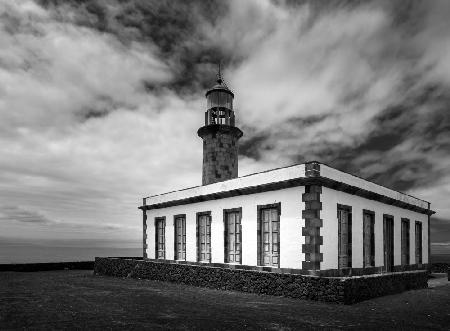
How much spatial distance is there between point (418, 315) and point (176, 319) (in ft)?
19.5

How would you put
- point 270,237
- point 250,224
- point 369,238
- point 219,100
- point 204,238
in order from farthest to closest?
point 219,100 < point 204,238 < point 369,238 < point 250,224 < point 270,237

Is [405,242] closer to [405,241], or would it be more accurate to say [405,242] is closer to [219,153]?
[405,241]

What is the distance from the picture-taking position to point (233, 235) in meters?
16.2

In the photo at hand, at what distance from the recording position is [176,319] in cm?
835

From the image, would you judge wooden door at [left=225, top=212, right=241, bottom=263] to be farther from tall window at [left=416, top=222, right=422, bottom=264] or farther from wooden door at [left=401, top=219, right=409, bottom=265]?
tall window at [left=416, top=222, right=422, bottom=264]

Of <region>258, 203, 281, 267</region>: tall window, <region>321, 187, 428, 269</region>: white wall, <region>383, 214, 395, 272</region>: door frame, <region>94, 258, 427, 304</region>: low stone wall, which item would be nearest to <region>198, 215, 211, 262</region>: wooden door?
<region>94, 258, 427, 304</region>: low stone wall

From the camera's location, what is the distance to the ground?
26.0 feet

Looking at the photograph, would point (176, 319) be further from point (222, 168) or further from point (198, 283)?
point (222, 168)

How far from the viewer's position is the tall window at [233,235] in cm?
1597

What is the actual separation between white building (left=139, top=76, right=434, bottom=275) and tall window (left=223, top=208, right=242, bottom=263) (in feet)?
0.14

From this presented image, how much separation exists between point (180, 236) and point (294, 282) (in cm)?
916

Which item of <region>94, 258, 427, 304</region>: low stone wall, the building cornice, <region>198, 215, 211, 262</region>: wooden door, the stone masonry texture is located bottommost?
<region>94, 258, 427, 304</region>: low stone wall

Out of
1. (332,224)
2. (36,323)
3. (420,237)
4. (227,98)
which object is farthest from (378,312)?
(227,98)

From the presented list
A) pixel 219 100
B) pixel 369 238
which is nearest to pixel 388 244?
pixel 369 238
